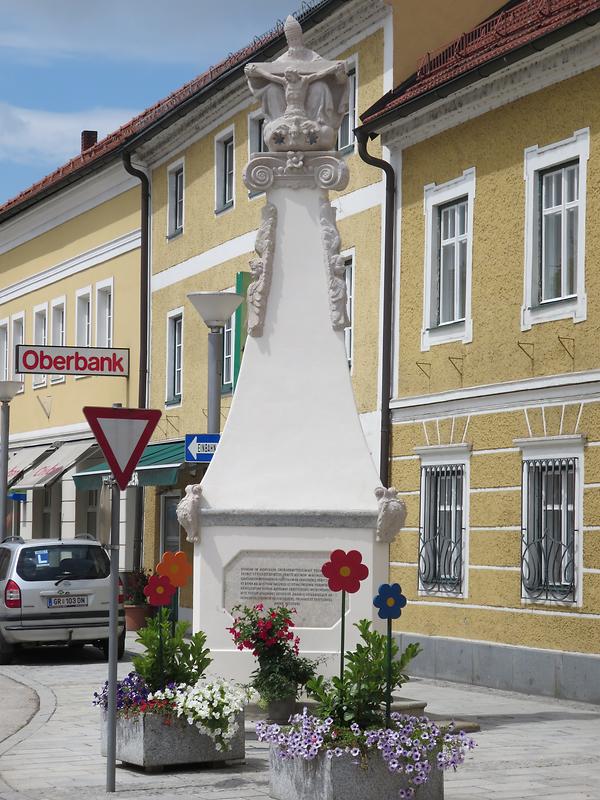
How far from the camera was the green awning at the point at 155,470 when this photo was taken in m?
25.1

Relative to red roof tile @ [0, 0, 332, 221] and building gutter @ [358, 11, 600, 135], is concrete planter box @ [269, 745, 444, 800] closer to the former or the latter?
building gutter @ [358, 11, 600, 135]

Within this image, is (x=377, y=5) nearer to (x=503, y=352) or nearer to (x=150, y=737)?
(x=503, y=352)

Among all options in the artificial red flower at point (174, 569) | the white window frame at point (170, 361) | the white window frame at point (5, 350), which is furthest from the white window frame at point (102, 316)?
the artificial red flower at point (174, 569)

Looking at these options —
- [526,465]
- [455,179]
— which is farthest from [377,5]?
[526,465]

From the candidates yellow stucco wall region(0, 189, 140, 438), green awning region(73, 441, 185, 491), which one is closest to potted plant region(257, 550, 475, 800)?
green awning region(73, 441, 185, 491)

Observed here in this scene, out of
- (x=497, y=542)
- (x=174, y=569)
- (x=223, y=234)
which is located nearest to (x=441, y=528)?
(x=497, y=542)

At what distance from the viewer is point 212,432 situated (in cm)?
1869

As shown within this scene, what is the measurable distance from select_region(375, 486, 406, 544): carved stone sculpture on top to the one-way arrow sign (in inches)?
178

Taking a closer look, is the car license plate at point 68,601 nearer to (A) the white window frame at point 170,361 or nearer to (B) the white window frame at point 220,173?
(A) the white window frame at point 170,361

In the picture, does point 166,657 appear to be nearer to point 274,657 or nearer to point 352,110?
point 274,657

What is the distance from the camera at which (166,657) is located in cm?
1154

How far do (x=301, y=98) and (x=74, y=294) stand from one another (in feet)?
66.3

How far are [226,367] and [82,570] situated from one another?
6.20 metres

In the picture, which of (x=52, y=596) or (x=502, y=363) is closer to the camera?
(x=502, y=363)
